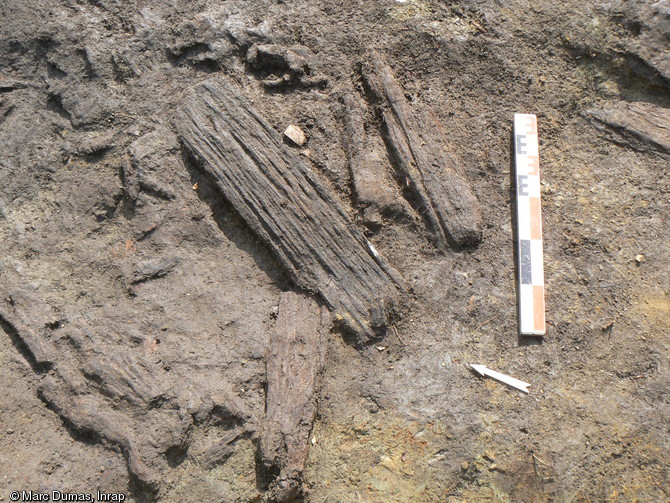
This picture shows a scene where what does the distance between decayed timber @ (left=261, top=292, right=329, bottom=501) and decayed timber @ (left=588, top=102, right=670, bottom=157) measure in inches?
78.1

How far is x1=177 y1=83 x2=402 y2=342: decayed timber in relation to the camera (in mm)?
2846

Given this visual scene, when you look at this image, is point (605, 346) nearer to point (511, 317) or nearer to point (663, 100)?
point (511, 317)

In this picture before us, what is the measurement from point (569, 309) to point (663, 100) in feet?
4.68

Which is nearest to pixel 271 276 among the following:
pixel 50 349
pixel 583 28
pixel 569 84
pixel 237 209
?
pixel 237 209

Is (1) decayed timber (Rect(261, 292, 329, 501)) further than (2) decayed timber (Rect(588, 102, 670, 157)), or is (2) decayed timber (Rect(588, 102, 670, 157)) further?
(2) decayed timber (Rect(588, 102, 670, 157))

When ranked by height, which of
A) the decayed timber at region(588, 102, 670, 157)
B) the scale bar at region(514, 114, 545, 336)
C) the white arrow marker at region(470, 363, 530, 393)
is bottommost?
the white arrow marker at region(470, 363, 530, 393)

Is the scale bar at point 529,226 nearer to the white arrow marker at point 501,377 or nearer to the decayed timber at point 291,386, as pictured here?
the white arrow marker at point 501,377

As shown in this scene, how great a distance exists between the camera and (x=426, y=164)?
118 inches

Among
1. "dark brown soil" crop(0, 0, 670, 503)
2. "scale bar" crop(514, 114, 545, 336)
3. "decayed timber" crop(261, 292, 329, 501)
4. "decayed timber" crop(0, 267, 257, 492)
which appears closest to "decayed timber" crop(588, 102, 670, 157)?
"dark brown soil" crop(0, 0, 670, 503)

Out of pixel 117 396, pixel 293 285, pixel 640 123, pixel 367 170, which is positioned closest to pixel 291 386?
pixel 293 285

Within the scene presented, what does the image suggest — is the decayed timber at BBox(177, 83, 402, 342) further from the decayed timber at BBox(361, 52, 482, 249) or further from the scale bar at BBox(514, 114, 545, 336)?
the scale bar at BBox(514, 114, 545, 336)

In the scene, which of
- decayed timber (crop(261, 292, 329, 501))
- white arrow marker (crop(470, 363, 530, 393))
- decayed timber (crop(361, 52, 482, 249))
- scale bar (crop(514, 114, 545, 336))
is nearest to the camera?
decayed timber (crop(261, 292, 329, 501))

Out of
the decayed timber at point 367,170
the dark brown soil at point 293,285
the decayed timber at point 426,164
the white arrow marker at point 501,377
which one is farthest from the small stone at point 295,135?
the white arrow marker at point 501,377

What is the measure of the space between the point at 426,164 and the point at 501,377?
1.18 m
